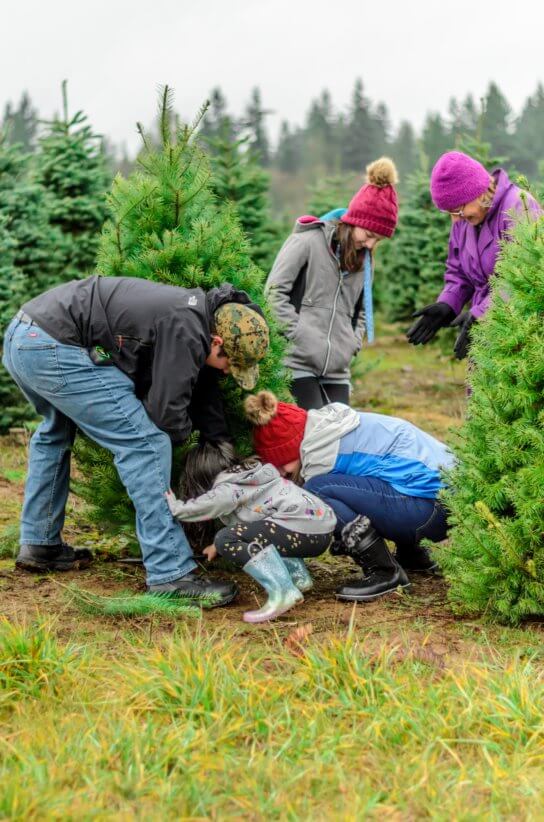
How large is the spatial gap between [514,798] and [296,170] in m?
79.2

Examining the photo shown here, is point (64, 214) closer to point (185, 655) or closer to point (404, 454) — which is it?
point (404, 454)

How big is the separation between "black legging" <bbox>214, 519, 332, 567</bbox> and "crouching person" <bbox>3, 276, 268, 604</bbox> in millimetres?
239

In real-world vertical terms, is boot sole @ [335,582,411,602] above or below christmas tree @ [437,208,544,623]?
below

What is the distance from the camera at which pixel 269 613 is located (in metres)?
3.92

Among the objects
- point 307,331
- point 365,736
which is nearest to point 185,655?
point 365,736

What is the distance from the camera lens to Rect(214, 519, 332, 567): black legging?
3.99 m

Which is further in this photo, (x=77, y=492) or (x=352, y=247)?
(x=352, y=247)

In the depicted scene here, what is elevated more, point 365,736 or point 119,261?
point 119,261

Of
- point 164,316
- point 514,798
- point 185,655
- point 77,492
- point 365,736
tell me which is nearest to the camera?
point 514,798

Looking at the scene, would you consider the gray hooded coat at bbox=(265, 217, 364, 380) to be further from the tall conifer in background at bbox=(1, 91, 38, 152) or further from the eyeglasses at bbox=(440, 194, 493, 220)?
the tall conifer in background at bbox=(1, 91, 38, 152)

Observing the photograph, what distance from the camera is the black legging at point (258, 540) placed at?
3.99 meters

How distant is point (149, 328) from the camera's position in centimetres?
385

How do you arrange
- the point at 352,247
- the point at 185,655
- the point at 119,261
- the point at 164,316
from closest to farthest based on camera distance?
the point at 185,655 < the point at 164,316 < the point at 119,261 < the point at 352,247

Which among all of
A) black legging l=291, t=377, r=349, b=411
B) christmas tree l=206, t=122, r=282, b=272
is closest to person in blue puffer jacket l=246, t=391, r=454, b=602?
black legging l=291, t=377, r=349, b=411
